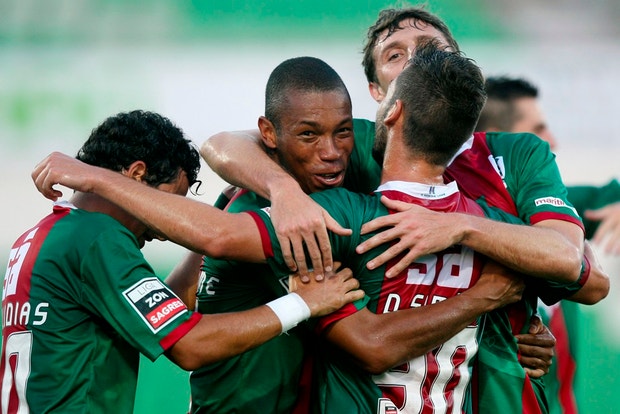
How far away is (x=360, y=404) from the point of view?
3.10m

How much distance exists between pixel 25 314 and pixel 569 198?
4.24 m

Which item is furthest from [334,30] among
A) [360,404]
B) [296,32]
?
[360,404]

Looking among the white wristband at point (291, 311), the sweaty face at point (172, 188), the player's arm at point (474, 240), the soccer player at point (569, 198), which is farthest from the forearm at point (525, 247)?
the soccer player at point (569, 198)

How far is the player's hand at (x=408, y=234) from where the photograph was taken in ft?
9.65

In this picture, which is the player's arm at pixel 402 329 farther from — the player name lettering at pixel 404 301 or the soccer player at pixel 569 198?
the soccer player at pixel 569 198

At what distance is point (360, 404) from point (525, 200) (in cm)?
98

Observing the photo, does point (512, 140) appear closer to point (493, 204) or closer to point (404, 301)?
point (493, 204)

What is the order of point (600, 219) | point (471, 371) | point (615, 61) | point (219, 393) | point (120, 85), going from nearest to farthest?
point (471, 371)
point (219, 393)
point (600, 219)
point (120, 85)
point (615, 61)

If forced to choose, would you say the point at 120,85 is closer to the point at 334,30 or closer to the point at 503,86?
the point at 334,30

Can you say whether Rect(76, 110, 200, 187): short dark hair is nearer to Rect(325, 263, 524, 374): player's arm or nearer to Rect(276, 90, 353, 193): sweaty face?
Rect(276, 90, 353, 193): sweaty face

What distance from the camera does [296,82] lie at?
11.4 ft

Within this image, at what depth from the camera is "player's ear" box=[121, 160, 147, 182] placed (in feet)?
11.2

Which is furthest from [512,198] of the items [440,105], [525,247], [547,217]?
[440,105]

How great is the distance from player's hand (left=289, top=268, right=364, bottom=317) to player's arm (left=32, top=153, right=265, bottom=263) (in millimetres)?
209
